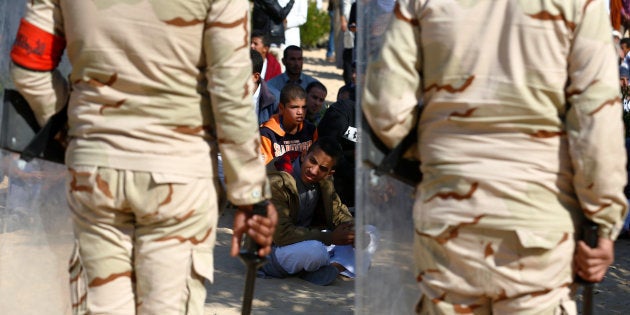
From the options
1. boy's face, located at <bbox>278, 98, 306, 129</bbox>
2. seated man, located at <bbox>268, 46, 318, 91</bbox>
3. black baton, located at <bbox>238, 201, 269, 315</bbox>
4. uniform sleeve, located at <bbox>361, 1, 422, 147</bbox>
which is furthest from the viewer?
seated man, located at <bbox>268, 46, 318, 91</bbox>

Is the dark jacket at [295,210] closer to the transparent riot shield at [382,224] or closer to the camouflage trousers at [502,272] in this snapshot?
the transparent riot shield at [382,224]

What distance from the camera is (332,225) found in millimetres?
6156

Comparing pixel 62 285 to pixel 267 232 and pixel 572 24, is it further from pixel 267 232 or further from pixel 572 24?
pixel 572 24

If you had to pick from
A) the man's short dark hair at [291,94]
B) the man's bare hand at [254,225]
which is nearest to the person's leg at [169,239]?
the man's bare hand at [254,225]

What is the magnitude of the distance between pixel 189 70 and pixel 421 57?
0.71 m

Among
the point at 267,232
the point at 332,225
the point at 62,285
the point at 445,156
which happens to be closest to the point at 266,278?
the point at 332,225

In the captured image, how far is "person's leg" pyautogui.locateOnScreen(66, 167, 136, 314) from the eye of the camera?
121 inches

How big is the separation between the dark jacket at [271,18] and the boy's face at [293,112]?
3.08 m

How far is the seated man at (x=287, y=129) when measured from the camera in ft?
23.0

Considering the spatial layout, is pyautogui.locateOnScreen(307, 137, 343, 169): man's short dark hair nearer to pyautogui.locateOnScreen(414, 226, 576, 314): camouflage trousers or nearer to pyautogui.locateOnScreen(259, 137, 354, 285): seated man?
pyautogui.locateOnScreen(259, 137, 354, 285): seated man

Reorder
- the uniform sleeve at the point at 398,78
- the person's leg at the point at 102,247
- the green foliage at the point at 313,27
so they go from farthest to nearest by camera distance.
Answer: the green foliage at the point at 313,27
the person's leg at the point at 102,247
the uniform sleeve at the point at 398,78

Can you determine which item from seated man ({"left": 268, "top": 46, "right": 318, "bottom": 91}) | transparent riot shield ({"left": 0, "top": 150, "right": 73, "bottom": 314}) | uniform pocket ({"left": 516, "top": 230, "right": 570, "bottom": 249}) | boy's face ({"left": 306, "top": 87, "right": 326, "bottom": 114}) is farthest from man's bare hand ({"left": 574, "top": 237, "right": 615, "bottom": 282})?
seated man ({"left": 268, "top": 46, "right": 318, "bottom": 91})

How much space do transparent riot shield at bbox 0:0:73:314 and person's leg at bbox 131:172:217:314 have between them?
0.90 metres

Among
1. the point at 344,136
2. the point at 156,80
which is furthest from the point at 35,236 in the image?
the point at 344,136
